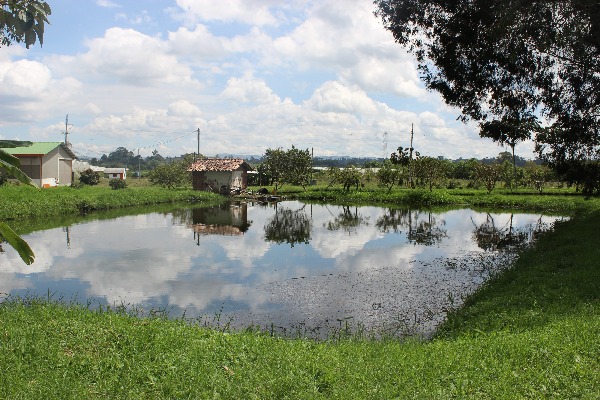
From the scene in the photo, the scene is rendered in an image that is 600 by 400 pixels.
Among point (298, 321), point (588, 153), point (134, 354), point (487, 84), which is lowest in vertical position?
point (298, 321)

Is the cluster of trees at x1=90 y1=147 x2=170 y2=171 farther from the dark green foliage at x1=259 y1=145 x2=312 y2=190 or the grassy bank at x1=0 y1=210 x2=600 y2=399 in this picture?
the grassy bank at x1=0 y1=210 x2=600 y2=399

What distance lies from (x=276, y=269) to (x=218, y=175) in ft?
114

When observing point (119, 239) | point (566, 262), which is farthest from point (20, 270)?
point (566, 262)

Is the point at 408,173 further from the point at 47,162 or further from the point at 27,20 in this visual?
the point at 27,20

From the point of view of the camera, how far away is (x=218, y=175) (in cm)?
Result: 4794

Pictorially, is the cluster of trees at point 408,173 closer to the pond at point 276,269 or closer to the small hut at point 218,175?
the small hut at point 218,175

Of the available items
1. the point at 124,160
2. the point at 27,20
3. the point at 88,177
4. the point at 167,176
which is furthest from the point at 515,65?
the point at 124,160

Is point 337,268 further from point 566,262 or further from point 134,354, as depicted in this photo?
point 134,354

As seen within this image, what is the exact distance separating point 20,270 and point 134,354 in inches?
385

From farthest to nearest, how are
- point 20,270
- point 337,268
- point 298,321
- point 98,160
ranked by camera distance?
point 98,160, point 337,268, point 20,270, point 298,321

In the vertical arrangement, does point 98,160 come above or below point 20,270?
above

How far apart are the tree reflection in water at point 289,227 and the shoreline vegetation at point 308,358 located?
1187 cm

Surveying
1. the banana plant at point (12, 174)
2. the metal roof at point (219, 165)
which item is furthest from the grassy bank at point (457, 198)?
the banana plant at point (12, 174)

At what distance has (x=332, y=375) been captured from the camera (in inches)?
214
